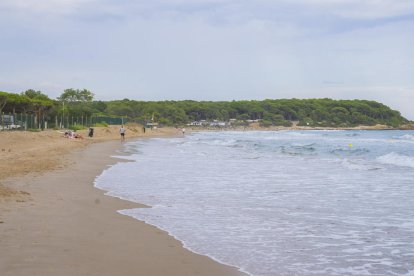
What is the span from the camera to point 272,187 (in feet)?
45.2

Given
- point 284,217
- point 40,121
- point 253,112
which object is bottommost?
point 284,217

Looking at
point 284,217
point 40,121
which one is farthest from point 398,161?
point 40,121

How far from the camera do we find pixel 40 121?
53281mm

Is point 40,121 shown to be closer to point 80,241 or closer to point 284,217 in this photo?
point 284,217

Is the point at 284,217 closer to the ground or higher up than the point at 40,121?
closer to the ground

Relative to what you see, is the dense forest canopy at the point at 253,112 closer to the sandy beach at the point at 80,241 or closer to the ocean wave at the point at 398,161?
the ocean wave at the point at 398,161

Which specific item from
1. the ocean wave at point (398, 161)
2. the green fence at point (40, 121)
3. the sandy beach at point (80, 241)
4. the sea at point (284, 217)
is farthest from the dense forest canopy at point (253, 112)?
the sandy beach at point (80, 241)

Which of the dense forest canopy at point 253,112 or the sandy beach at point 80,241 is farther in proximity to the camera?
the dense forest canopy at point 253,112

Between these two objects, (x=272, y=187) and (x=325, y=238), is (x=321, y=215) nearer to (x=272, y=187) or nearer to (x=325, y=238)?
(x=325, y=238)

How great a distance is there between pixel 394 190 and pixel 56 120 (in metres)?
47.7

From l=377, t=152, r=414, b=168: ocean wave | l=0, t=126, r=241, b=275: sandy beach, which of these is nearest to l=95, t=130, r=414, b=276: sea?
l=0, t=126, r=241, b=275: sandy beach

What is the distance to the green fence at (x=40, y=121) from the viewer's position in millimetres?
41844

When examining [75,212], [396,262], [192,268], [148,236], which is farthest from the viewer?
[75,212]

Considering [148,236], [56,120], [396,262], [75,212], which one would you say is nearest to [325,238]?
[396,262]
